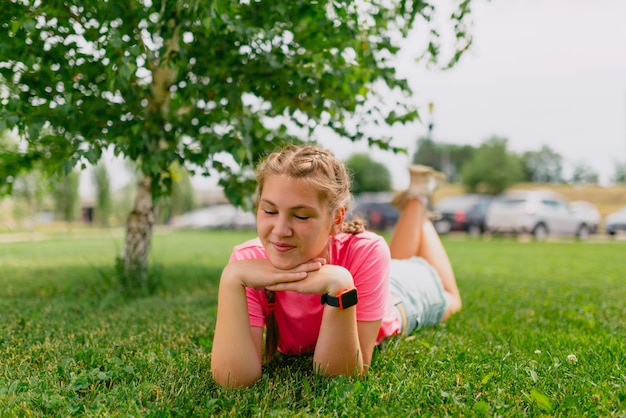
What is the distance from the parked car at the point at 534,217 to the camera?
19.8 metres

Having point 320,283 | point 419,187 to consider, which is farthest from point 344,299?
point 419,187

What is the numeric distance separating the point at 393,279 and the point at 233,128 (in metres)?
1.72

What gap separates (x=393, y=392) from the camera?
2365mm

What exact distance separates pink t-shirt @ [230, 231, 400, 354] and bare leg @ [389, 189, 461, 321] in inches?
73.3

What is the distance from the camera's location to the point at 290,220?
2252 mm

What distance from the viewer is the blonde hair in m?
2.28

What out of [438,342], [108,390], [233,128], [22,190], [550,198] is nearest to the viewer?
[108,390]

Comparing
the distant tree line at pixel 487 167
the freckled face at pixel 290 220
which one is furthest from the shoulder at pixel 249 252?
the distant tree line at pixel 487 167

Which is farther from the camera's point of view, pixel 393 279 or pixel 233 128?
pixel 233 128

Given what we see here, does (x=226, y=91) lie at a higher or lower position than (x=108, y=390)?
higher

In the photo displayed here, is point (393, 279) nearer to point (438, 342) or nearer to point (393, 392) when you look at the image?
point (438, 342)

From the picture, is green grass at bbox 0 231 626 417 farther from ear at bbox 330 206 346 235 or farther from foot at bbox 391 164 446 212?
foot at bbox 391 164 446 212

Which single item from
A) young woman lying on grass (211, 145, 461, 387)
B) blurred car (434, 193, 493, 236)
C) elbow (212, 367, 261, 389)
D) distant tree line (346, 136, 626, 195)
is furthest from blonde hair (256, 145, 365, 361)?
blurred car (434, 193, 493, 236)

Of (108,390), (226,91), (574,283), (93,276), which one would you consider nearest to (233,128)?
(226,91)
